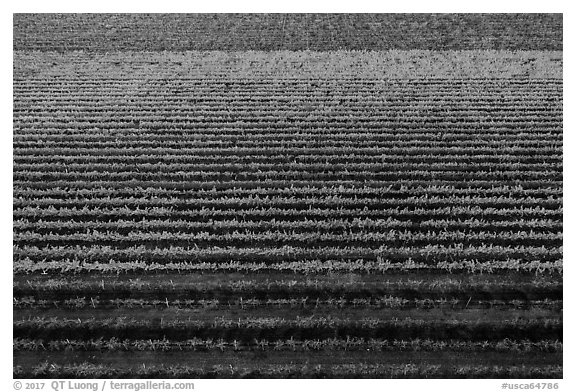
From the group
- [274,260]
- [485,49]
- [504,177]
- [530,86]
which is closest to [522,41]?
[485,49]

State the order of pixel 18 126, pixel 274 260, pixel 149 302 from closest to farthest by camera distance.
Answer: pixel 149 302, pixel 274 260, pixel 18 126

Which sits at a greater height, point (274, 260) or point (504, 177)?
point (504, 177)

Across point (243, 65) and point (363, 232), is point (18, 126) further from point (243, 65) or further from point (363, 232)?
point (363, 232)

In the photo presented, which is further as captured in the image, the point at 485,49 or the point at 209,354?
the point at 485,49

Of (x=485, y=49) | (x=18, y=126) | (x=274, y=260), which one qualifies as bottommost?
(x=274, y=260)

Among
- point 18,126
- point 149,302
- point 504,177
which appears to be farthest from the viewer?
point 18,126

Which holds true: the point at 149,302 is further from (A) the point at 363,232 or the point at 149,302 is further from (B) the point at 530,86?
(B) the point at 530,86
